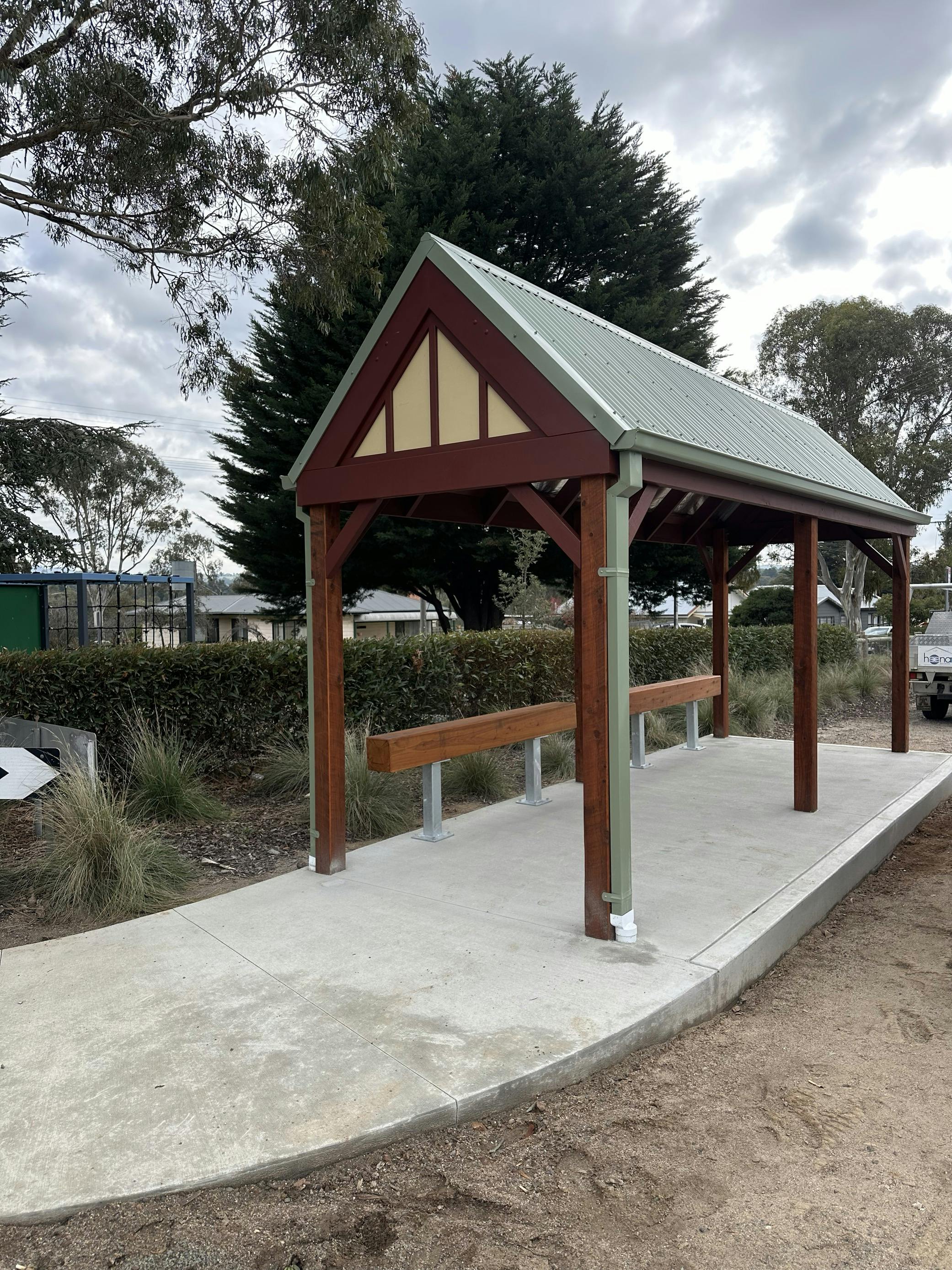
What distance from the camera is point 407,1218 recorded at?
2367mm

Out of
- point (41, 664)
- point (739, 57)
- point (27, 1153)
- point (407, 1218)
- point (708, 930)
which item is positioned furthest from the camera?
point (739, 57)

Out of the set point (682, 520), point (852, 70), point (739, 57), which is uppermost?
point (852, 70)

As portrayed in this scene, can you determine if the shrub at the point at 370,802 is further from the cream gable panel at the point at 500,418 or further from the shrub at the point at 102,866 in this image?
the cream gable panel at the point at 500,418

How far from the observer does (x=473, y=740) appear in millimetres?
6051

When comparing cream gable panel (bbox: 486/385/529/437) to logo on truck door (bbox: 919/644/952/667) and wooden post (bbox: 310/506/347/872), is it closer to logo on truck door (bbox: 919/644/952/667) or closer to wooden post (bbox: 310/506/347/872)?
wooden post (bbox: 310/506/347/872)

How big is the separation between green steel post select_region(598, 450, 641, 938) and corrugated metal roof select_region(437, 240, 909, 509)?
0.77ft

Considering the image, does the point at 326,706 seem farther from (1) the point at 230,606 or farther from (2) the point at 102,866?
(1) the point at 230,606

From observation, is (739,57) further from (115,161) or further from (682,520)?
(115,161)

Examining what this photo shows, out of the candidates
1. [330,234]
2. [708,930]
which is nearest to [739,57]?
[330,234]

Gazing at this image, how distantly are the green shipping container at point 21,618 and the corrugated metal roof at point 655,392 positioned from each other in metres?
12.0

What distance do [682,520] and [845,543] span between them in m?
32.6

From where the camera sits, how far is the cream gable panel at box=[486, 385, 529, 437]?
439cm

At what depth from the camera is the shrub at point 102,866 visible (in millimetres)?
4789

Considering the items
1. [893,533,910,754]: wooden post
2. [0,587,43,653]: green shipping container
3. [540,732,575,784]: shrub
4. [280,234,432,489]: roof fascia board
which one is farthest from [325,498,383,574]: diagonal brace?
[0,587,43,653]: green shipping container
